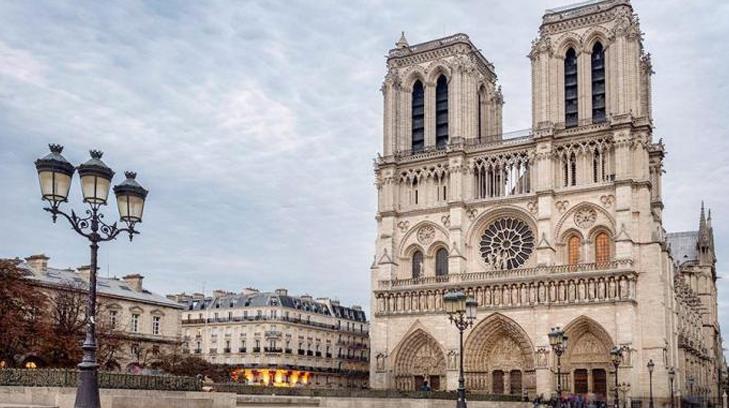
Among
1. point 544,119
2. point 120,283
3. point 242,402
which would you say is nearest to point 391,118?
point 544,119

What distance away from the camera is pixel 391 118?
61562mm

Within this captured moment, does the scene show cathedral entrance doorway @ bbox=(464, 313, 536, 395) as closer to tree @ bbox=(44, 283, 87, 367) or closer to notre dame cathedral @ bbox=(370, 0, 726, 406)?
notre dame cathedral @ bbox=(370, 0, 726, 406)

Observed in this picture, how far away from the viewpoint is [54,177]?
12297mm

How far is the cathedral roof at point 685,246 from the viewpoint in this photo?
82.0 metres

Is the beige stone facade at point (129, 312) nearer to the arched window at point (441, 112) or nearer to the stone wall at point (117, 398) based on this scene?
the arched window at point (441, 112)

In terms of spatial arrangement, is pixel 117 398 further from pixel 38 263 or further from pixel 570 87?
pixel 570 87

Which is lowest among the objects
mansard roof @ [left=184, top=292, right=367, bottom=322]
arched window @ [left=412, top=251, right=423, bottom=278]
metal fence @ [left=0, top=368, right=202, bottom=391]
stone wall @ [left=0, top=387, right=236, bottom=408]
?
stone wall @ [left=0, top=387, right=236, bottom=408]

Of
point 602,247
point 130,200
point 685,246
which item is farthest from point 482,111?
point 130,200

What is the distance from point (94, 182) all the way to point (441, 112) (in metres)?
50.3

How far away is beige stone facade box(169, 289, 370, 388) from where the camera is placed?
70.7 m

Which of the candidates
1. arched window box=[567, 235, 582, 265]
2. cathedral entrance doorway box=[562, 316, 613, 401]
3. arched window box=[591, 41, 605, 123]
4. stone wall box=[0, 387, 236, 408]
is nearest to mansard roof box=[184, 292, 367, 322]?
arched window box=[567, 235, 582, 265]

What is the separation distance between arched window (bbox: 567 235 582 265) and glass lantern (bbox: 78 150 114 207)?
44.4 m

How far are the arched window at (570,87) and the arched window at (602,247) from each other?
25.2 feet

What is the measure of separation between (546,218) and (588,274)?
4617mm
